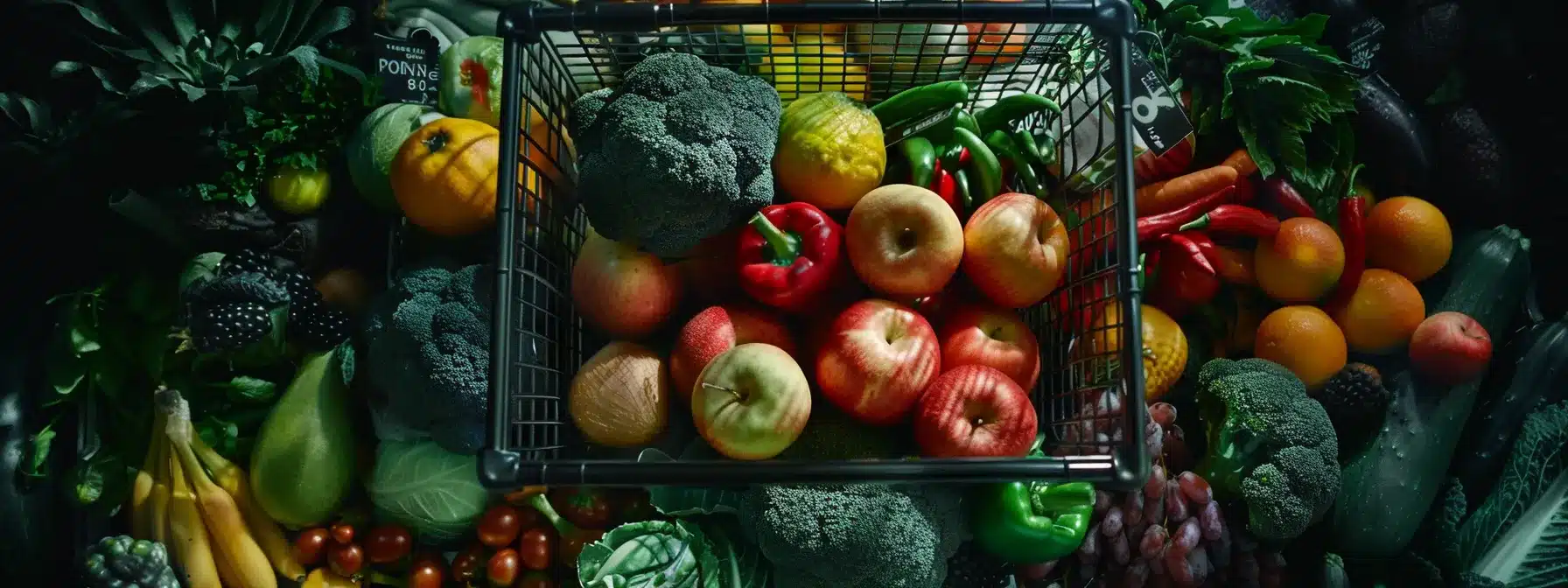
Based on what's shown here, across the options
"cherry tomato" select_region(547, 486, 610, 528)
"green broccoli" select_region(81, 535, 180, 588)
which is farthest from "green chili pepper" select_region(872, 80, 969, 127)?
"green broccoli" select_region(81, 535, 180, 588)

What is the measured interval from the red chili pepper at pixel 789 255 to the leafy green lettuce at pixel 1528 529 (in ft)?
3.44

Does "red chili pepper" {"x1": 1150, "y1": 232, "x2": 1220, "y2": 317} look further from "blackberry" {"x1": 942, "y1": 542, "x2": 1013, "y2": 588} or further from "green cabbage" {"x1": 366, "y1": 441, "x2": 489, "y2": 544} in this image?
"green cabbage" {"x1": 366, "y1": 441, "x2": 489, "y2": 544}

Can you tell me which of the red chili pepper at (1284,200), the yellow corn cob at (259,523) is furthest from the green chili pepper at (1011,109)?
the yellow corn cob at (259,523)

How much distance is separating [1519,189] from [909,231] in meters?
1.11

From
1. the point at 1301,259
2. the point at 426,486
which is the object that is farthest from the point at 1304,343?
the point at 426,486

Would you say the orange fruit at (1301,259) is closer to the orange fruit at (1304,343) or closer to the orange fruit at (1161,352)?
the orange fruit at (1304,343)

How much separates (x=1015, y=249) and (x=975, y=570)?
0.42m

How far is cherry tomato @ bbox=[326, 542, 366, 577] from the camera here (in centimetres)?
120

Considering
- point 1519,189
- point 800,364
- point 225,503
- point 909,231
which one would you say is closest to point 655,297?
point 800,364

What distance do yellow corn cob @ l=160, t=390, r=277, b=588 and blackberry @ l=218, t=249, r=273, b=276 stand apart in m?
0.18

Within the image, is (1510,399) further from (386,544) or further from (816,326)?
(386,544)

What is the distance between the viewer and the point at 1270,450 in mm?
1220

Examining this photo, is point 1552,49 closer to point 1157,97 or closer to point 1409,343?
point 1409,343

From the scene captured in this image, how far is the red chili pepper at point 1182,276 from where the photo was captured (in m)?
1.30
